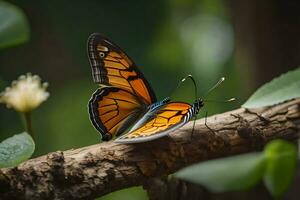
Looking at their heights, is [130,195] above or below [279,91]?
below

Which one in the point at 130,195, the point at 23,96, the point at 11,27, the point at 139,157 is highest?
the point at 11,27

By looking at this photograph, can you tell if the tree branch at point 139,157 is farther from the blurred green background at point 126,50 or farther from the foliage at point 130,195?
the blurred green background at point 126,50

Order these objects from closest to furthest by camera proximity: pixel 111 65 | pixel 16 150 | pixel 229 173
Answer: pixel 229 173, pixel 16 150, pixel 111 65

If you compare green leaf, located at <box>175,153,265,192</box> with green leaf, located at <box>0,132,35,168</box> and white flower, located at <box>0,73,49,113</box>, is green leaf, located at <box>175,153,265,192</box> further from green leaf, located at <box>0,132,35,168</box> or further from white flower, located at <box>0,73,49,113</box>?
white flower, located at <box>0,73,49,113</box>

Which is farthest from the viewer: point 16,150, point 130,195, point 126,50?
point 126,50

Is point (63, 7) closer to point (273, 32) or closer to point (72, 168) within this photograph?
point (273, 32)

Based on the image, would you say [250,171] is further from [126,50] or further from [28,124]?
[126,50]

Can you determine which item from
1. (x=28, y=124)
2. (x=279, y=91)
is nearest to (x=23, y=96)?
(x=28, y=124)
